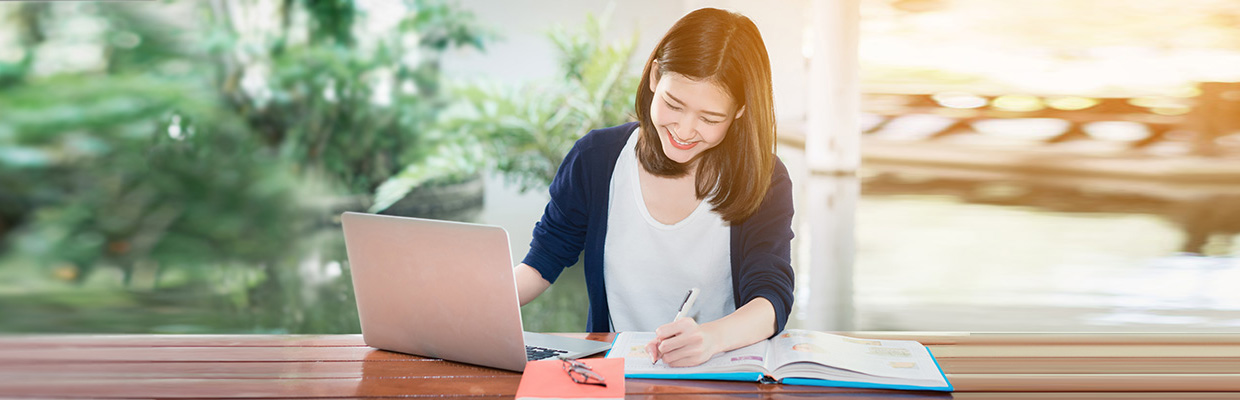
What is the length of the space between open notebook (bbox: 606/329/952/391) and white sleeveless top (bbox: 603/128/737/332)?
1.12ft

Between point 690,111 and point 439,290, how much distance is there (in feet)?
1.62

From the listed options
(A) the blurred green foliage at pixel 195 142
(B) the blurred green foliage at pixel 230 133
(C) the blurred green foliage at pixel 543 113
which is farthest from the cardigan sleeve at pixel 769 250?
(C) the blurred green foliage at pixel 543 113

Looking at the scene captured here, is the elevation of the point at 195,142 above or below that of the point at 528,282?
below

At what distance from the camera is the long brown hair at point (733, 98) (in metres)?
1.33

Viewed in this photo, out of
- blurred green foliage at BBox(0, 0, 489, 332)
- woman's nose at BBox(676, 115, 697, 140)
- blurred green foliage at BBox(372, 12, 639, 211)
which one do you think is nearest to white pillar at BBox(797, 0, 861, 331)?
blurred green foliage at BBox(372, 12, 639, 211)

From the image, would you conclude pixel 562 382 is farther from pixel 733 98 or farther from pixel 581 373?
pixel 733 98

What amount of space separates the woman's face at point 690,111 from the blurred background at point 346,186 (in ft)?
5.34

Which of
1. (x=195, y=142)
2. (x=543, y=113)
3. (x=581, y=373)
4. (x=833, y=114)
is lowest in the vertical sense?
(x=833, y=114)

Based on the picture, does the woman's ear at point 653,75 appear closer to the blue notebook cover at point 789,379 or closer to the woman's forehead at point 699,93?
the woman's forehead at point 699,93

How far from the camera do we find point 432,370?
1.12 meters

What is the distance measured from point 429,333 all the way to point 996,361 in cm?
79

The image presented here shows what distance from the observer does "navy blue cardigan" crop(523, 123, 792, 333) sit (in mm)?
1482

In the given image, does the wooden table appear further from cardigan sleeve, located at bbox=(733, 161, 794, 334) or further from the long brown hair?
the long brown hair

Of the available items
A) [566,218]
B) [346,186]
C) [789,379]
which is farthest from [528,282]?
[346,186]
